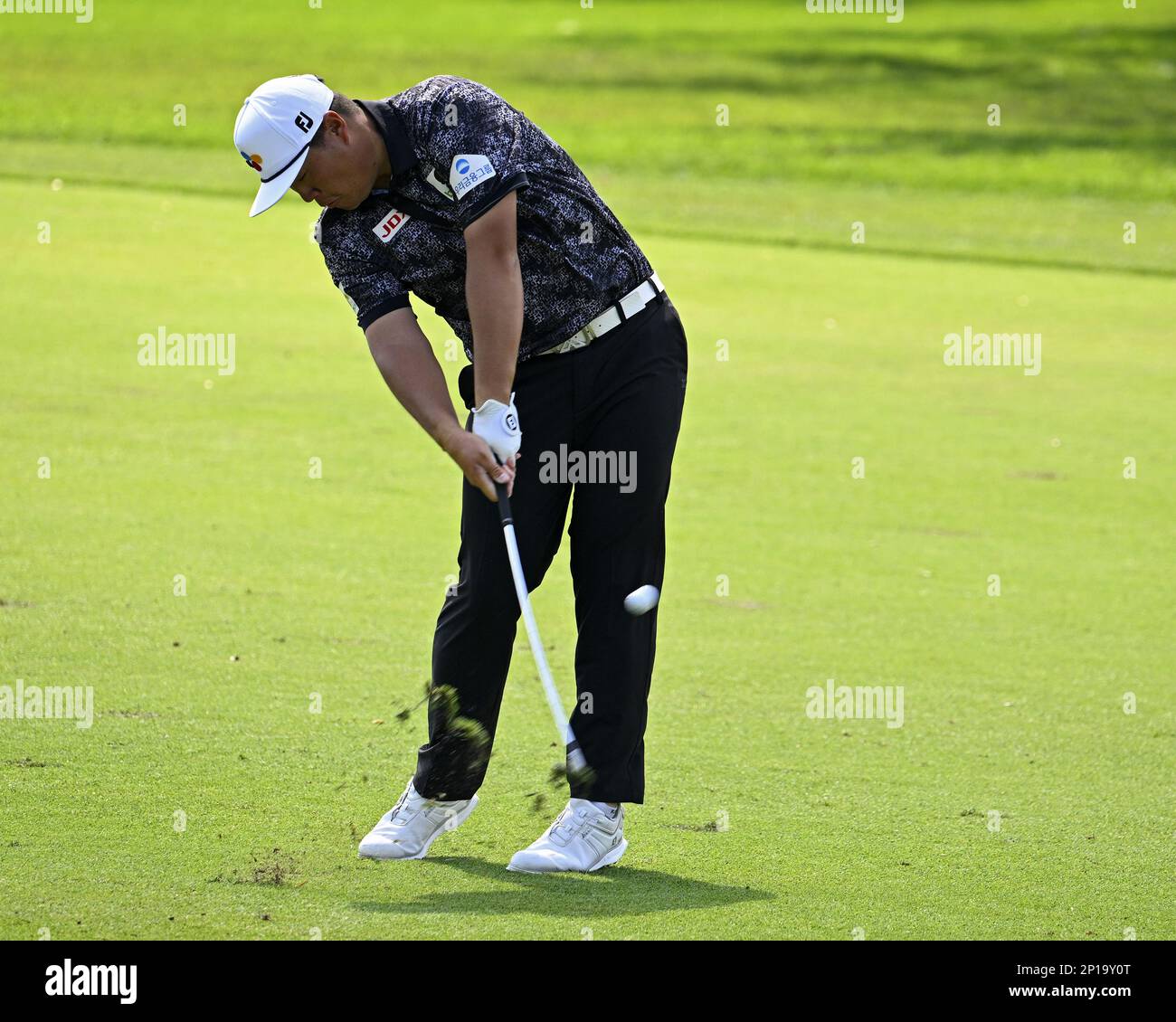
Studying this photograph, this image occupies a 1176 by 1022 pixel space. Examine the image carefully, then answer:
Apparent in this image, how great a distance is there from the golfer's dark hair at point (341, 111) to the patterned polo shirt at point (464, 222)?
0.13 ft

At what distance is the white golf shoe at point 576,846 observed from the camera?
165 inches

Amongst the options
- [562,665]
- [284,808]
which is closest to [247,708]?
[284,808]

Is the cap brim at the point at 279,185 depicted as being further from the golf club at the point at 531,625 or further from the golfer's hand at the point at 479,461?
the golf club at the point at 531,625

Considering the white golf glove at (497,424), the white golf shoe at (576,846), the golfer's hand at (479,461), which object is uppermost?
the white golf glove at (497,424)

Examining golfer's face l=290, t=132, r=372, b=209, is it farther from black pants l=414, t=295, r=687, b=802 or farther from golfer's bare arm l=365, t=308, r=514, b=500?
black pants l=414, t=295, r=687, b=802

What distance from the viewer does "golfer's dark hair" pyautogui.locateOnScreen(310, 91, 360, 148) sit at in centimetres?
401

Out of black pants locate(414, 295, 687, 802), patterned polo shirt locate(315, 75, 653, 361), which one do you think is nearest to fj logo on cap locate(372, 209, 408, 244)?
patterned polo shirt locate(315, 75, 653, 361)

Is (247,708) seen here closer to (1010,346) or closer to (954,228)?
(1010,346)

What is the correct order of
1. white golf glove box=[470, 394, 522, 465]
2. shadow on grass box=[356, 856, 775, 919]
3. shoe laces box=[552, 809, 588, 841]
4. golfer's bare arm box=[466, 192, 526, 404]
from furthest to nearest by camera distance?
1. shoe laces box=[552, 809, 588, 841]
2. white golf glove box=[470, 394, 522, 465]
3. golfer's bare arm box=[466, 192, 526, 404]
4. shadow on grass box=[356, 856, 775, 919]

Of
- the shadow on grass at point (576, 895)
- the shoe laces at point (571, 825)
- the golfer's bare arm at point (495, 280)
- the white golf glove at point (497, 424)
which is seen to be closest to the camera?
the shadow on grass at point (576, 895)

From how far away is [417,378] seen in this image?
4.20 metres

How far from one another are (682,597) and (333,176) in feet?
9.69

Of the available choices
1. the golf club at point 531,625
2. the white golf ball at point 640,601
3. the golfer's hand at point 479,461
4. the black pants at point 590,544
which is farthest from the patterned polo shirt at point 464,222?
the white golf ball at point 640,601

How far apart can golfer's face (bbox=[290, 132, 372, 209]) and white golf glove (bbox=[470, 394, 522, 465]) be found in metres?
0.54
